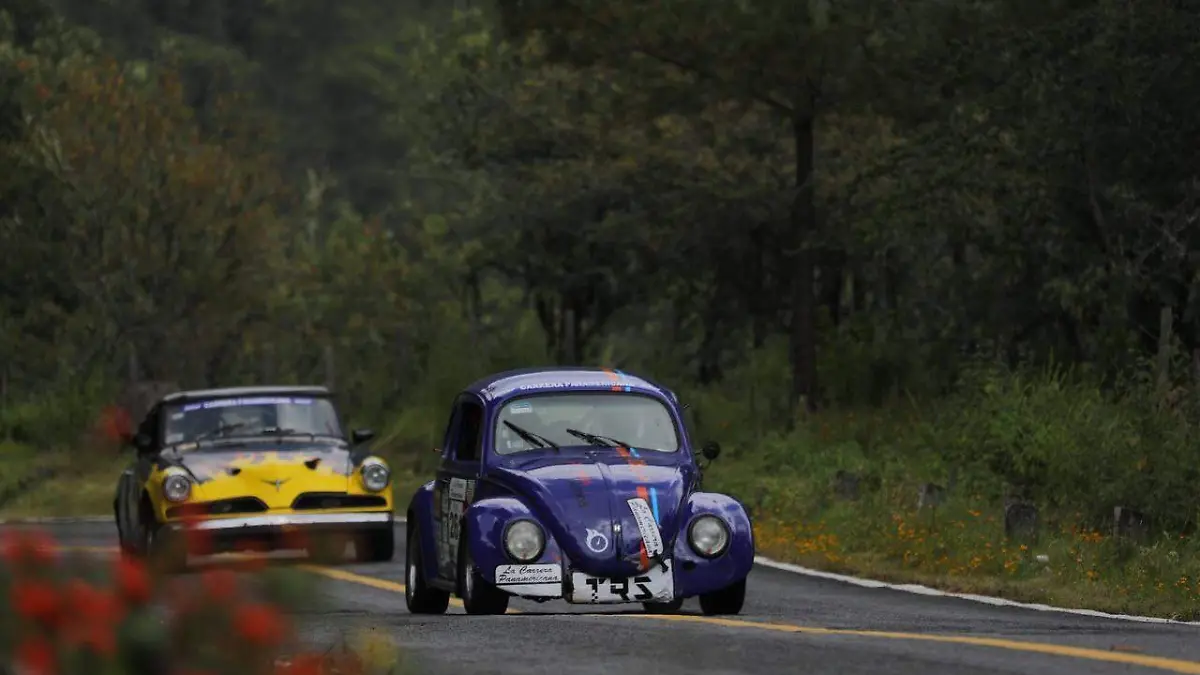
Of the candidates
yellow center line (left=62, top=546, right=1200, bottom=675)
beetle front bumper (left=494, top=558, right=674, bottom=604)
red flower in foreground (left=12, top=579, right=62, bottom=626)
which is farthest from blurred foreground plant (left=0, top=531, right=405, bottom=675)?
beetle front bumper (left=494, top=558, right=674, bottom=604)

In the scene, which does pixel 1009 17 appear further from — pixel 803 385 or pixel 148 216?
pixel 148 216

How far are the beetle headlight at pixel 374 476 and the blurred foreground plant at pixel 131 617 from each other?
1452 centimetres

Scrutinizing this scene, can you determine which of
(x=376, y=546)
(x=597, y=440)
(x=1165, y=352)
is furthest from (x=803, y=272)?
(x=597, y=440)

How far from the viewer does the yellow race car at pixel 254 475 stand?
66.0 feet

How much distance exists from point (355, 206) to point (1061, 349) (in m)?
70.3

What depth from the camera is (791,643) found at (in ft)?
35.2

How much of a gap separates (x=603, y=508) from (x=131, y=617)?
8.31m

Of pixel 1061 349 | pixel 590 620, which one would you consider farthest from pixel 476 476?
pixel 1061 349

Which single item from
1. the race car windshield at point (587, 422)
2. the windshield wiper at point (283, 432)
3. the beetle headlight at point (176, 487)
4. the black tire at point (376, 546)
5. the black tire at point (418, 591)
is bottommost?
the black tire at point (376, 546)

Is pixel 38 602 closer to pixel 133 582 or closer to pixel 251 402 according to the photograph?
pixel 133 582

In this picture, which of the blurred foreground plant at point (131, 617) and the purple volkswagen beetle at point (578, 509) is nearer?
the blurred foreground plant at point (131, 617)

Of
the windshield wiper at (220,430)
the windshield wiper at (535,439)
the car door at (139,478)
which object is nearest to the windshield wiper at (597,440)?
the windshield wiper at (535,439)

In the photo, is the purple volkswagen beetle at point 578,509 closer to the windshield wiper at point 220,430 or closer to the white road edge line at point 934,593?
the white road edge line at point 934,593

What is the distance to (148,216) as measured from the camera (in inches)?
1706
